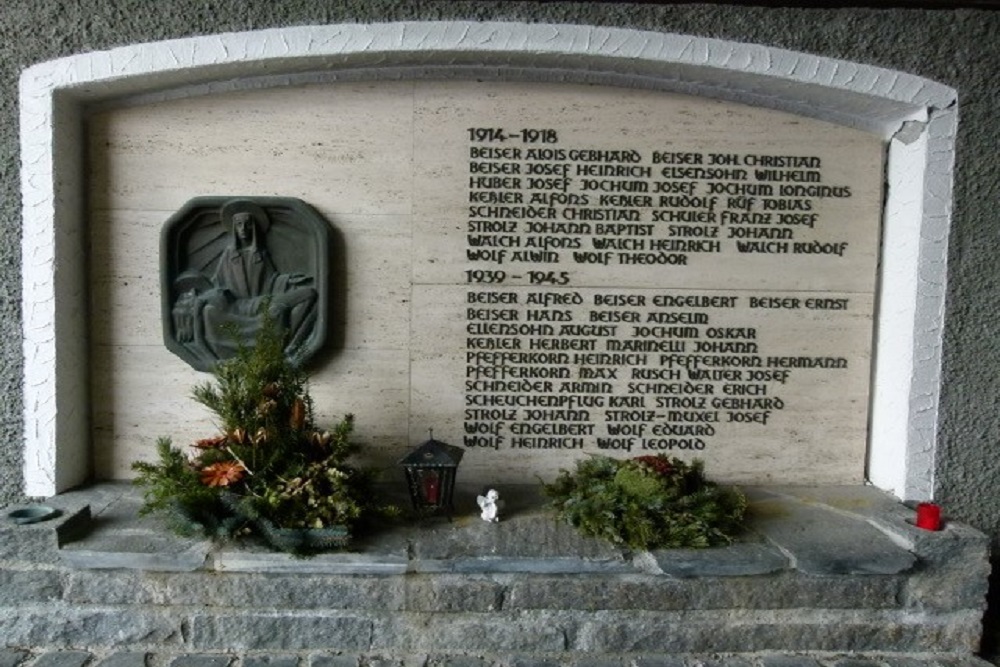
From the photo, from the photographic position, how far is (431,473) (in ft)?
10.0

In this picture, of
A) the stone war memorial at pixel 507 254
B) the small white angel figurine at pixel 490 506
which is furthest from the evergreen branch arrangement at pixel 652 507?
the small white angel figurine at pixel 490 506

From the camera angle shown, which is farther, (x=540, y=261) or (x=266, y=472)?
(x=540, y=261)

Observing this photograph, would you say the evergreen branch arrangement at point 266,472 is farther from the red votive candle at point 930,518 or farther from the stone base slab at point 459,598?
the red votive candle at point 930,518

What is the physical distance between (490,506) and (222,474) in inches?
45.8

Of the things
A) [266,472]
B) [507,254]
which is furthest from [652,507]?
[266,472]

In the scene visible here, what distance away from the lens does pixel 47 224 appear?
10.5 ft

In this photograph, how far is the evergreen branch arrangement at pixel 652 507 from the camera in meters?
2.92

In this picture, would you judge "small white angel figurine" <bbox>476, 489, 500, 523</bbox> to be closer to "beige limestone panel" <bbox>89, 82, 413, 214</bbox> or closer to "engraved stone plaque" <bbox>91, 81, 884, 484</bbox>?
"engraved stone plaque" <bbox>91, 81, 884, 484</bbox>

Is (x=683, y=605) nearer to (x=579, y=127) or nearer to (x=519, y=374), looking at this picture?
(x=519, y=374)

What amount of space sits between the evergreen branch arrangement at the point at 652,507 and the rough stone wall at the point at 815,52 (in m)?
1.25

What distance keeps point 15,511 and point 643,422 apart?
2938 millimetres

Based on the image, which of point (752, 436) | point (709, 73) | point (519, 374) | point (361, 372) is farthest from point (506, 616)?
point (709, 73)

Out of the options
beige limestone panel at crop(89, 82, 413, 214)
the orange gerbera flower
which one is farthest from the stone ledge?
beige limestone panel at crop(89, 82, 413, 214)

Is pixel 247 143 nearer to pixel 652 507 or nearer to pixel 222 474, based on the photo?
pixel 222 474
